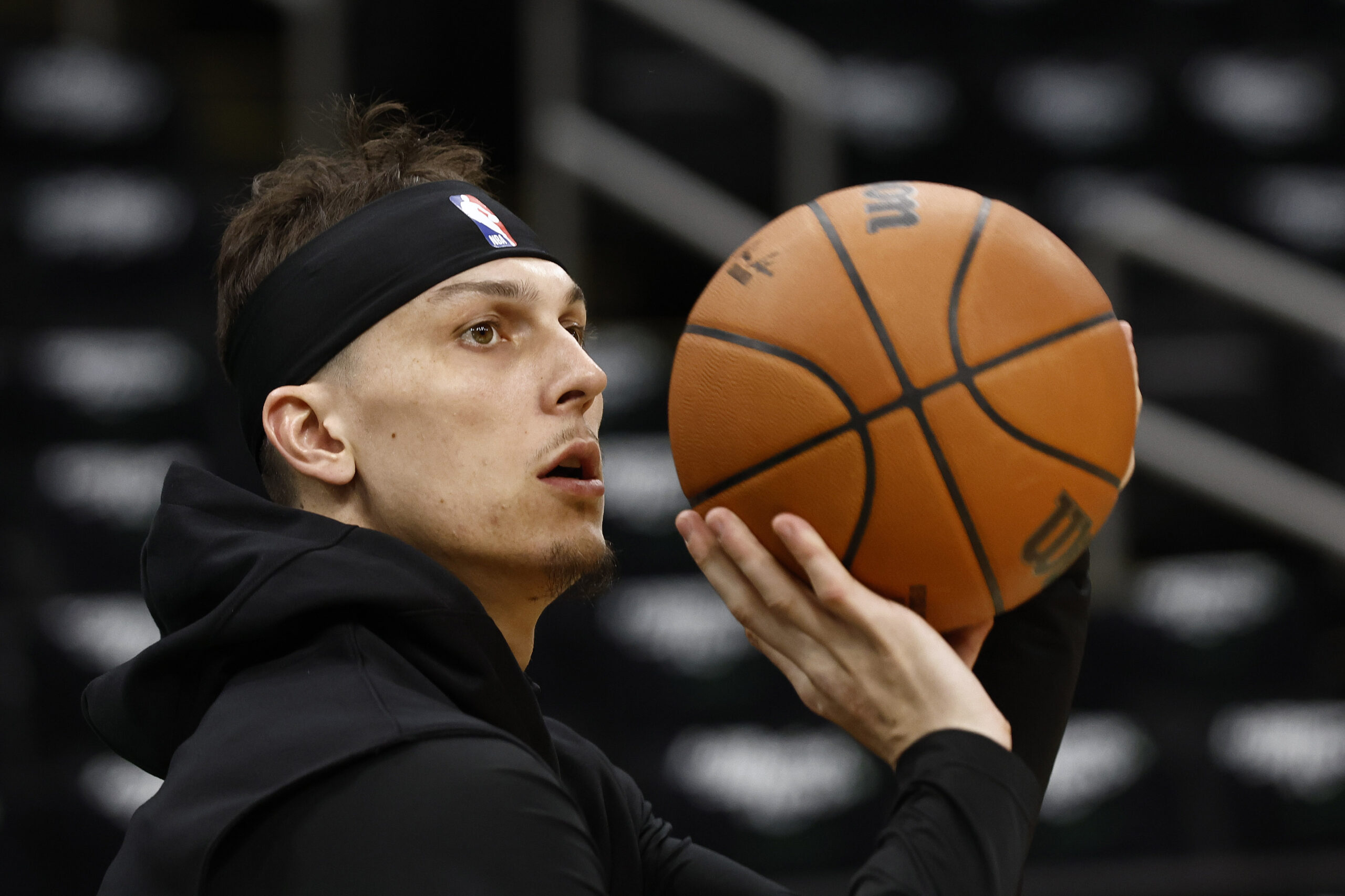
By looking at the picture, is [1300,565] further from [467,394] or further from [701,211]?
[467,394]

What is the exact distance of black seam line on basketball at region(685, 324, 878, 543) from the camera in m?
1.76

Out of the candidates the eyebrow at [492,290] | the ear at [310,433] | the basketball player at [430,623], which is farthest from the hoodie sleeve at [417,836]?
the eyebrow at [492,290]

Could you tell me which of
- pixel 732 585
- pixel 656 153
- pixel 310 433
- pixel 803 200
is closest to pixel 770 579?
pixel 732 585

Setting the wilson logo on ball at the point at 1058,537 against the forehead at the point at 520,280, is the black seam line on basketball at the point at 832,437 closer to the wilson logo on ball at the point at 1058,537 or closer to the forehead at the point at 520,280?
the wilson logo on ball at the point at 1058,537

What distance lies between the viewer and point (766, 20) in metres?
6.24

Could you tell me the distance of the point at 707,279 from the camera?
550cm

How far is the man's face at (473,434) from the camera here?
211cm

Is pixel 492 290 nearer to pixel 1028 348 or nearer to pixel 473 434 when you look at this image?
pixel 473 434

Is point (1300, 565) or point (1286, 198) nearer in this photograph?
point (1300, 565)

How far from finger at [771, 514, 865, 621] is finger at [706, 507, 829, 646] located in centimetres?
3

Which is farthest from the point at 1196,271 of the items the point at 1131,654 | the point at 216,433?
the point at 216,433

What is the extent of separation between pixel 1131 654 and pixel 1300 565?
0.90 m

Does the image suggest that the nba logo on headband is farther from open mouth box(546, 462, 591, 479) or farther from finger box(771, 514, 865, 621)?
finger box(771, 514, 865, 621)

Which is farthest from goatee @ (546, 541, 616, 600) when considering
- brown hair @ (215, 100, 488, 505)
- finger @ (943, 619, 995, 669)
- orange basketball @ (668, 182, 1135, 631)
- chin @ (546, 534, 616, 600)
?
finger @ (943, 619, 995, 669)
